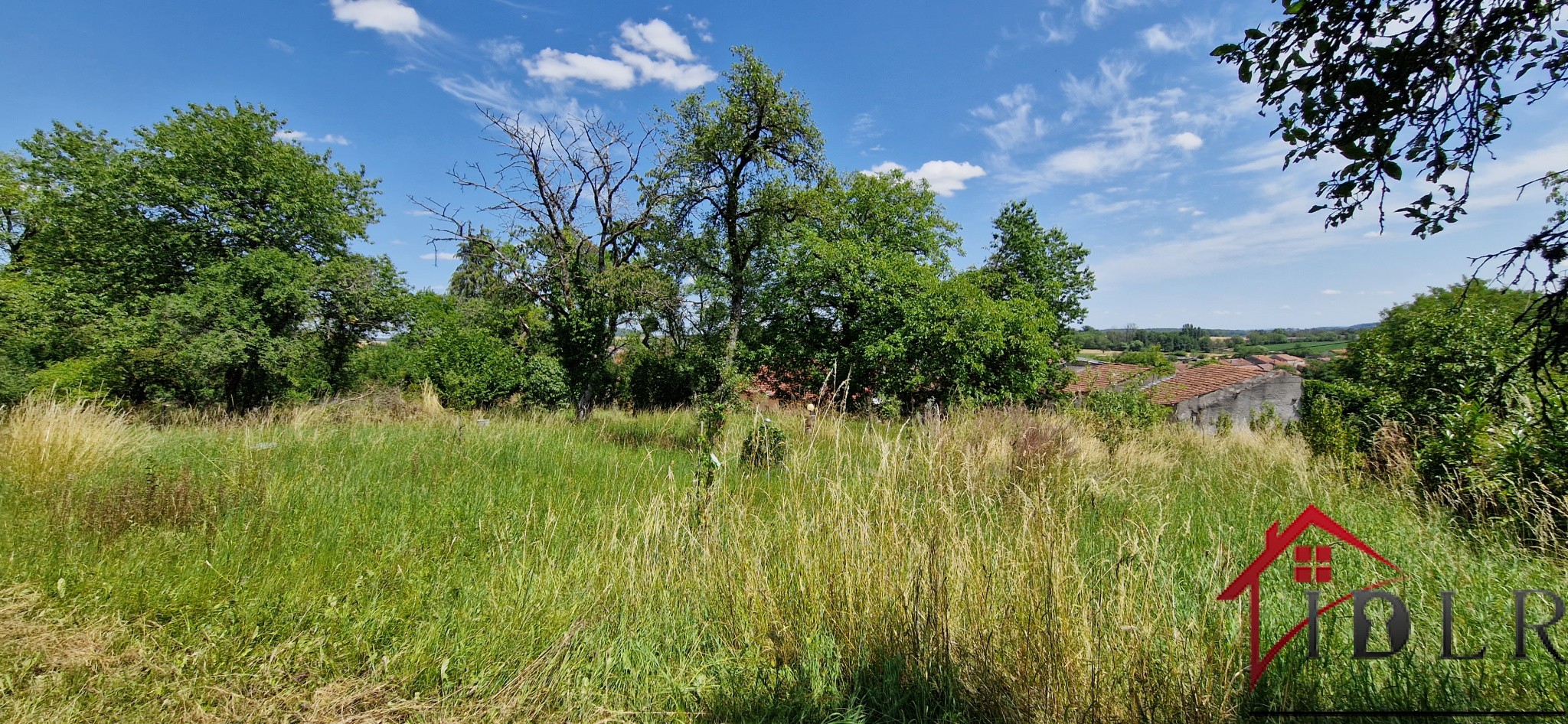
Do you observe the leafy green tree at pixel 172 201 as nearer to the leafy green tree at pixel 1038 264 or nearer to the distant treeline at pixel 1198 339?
the leafy green tree at pixel 1038 264

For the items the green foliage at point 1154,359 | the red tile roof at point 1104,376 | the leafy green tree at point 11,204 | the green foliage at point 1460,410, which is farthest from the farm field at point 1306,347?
the leafy green tree at point 11,204

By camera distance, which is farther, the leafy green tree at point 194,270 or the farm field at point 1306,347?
the farm field at point 1306,347

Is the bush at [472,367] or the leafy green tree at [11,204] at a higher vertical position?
the leafy green tree at [11,204]

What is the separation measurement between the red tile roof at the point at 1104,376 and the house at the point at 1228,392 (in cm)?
229

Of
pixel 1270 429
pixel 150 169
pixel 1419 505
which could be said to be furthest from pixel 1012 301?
pixel 150 169

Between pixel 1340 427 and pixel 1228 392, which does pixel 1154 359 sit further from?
pixel 1340 427

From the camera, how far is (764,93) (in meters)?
11.1

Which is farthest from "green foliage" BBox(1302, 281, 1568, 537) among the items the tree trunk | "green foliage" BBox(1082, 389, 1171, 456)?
the tree trunk

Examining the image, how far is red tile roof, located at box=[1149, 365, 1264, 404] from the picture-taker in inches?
768

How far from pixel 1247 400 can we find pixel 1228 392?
168 cm

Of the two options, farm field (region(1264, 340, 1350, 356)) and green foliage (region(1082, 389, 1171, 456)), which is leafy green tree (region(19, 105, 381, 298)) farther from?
farm field (region(1264, 340, 1350, 356))

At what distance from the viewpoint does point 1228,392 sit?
20531 millimetres

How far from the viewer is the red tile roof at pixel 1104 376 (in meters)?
14.5

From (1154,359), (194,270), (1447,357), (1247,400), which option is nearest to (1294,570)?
(1447,357)
